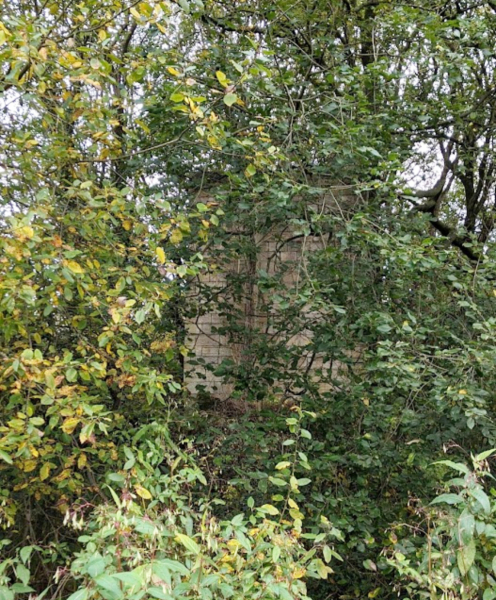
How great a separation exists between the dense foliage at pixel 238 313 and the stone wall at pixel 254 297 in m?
0.04

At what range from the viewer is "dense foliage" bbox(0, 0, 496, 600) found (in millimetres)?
2256

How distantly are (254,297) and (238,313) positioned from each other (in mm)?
186

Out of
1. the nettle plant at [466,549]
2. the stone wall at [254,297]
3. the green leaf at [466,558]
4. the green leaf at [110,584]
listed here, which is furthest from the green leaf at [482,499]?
the stone wall at [254,297]

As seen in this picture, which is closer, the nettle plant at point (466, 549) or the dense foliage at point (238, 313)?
the nettle plant at point (466, 549)

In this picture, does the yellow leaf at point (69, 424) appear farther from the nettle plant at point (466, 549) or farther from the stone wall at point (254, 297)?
the stone wall at point (254, 297)

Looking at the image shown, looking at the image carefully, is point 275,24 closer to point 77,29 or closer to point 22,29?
point 77,29

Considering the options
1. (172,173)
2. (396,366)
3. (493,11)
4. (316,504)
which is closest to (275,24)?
(172,173)

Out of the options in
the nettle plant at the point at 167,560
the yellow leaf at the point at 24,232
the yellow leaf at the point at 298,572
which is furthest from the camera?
the yellow leaf at the point at 24,232

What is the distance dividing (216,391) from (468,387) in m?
2.16

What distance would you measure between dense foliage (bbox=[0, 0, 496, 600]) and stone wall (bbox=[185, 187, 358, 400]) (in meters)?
0.04

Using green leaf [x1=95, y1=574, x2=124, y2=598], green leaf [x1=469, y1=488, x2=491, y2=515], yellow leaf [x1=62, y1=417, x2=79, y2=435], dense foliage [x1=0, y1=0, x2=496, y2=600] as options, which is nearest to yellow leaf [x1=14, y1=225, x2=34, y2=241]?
dense foliage [x1=0, y1=0, x2=496, y2=600]

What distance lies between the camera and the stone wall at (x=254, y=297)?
3971 mm

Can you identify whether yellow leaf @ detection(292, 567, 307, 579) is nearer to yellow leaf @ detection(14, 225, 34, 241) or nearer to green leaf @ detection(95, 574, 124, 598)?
green leaf @ detection(95, 574, 124, 598)

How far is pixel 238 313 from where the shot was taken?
424 centimetres
